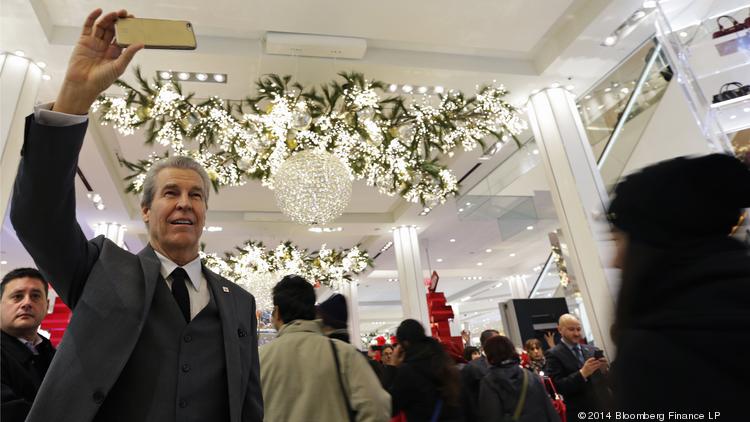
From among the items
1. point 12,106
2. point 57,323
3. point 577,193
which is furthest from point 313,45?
point 57,323

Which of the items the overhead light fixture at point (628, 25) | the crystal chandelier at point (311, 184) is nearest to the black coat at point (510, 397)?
the crystal chandelier at point (311, 184)

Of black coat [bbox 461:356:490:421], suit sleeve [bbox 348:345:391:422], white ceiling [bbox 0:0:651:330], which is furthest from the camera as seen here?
white ceiling [bbox 0:0:651:330]

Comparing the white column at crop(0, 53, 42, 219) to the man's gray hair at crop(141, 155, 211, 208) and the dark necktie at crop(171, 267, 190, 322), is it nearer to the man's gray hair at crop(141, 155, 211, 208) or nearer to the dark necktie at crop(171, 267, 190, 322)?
the man's gray hair at crop(141, 155, 211, 208)

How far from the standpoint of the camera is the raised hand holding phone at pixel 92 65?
3.18 feet

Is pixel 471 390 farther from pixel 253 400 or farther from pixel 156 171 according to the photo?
pixel 156 171

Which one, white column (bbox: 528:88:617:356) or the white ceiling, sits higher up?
the white ceiling

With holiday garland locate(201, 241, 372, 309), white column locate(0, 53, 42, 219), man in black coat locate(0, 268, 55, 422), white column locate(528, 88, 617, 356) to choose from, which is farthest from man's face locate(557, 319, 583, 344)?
white column locate(0, 53, 42, 219)

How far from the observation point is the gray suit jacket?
0.90 meters

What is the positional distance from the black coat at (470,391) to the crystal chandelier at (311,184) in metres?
1.94

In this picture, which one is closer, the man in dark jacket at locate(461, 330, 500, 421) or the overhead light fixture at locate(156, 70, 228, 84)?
the man in dark jacket at locate(461, 330, 500, 421)

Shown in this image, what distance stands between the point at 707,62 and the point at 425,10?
410 cm

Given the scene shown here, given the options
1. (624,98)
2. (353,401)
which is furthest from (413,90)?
(353,401)

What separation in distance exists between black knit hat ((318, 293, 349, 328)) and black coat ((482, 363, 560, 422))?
3.96 ft

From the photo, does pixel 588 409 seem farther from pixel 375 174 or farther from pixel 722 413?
pixel 722 413
